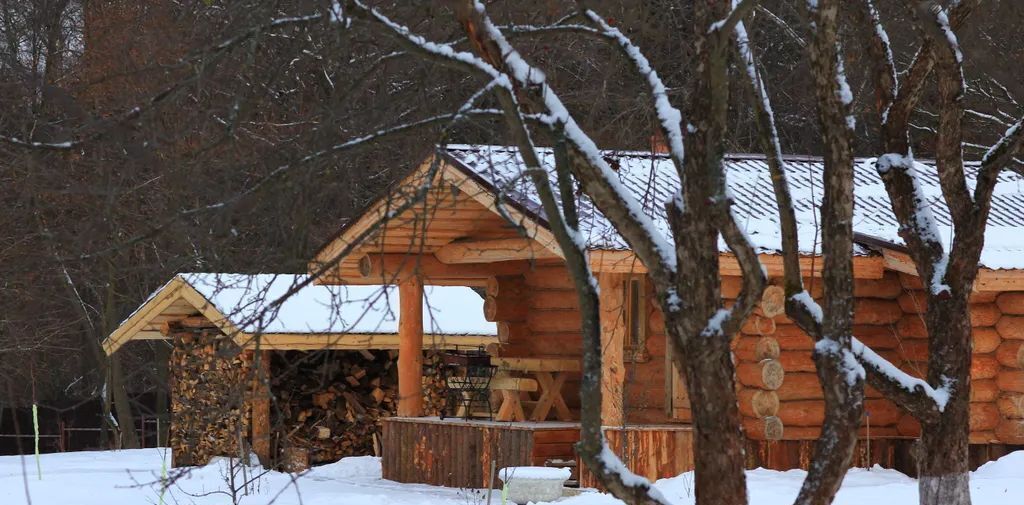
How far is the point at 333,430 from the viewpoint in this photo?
2167 centimetres

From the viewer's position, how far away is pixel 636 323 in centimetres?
1633

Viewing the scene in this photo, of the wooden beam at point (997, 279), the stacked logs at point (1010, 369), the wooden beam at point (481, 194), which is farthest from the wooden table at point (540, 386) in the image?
the stacked logs at point (1010, 369)

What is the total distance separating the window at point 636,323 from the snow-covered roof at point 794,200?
1.49 meters

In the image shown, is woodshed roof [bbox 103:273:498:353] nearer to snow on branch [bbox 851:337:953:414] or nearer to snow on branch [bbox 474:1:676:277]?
snow on branch [bbox 851:337:953:414]

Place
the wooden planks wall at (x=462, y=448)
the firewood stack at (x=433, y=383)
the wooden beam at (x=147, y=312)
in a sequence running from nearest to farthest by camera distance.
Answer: the wooden planks wall at (x=462, y=448) < the wooden beam at (x=147, y=312) < the firewood stack at (x=433, y=383)

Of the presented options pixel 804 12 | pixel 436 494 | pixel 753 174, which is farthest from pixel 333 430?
pixel 804 12

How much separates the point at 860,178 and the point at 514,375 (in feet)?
14.5

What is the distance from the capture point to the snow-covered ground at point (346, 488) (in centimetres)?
1194

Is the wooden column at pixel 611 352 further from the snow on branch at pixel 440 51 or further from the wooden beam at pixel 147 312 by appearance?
the wooden beam at pixel 147 312

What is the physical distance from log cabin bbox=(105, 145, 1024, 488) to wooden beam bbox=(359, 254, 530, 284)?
3cm

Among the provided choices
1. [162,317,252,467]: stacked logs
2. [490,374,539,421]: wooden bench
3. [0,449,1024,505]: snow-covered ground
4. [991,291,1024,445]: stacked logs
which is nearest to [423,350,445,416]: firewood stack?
[162,317,252,467]: stacked logs

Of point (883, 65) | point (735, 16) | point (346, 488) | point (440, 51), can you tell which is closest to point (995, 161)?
point (883, 65)

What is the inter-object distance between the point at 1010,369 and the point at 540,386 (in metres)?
5.09

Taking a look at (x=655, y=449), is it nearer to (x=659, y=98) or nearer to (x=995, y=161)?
(x=995, y=161)
